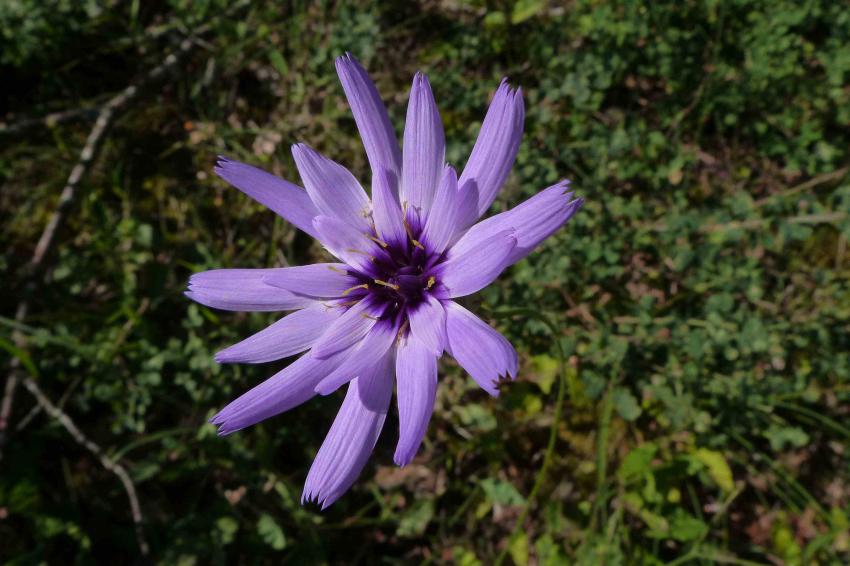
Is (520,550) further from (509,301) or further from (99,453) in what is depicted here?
(99,453)

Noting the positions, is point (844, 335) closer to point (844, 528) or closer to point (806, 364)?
point (806, 364)

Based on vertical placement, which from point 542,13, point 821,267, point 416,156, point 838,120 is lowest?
point 821,267

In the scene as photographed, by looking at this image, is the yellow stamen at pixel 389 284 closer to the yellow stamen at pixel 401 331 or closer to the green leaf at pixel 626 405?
the yellow stamen at pixel 401 331

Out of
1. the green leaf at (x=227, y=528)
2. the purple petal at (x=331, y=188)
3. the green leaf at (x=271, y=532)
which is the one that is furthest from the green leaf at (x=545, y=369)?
the green leaf at (x=227, y=528)

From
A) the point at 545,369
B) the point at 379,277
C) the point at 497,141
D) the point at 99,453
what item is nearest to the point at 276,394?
the point at 379,277

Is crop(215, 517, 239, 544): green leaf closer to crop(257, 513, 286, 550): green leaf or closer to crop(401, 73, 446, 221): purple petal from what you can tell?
crop(257, 513, 286, 550): green leaf

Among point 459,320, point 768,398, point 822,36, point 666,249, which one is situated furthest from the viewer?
point 822,36

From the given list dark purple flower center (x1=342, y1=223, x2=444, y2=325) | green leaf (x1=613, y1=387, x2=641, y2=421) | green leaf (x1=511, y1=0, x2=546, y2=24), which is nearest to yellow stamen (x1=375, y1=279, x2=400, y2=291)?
dark purple flower center (x1=342, y1=223, x2=444, y2=325)

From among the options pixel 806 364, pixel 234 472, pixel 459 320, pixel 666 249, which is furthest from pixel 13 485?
pixel 806 364
